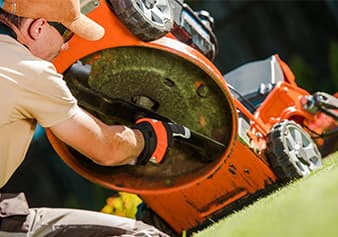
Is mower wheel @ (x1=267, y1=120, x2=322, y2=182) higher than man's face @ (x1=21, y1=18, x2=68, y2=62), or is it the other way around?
man's face @ (x1=21, y1=18, x2=68, y2=62)

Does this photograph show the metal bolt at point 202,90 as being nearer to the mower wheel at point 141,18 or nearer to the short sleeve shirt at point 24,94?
the mower wheel at point 141,18

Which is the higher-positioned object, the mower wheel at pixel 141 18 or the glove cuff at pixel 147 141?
the mower wheel at pixel 141 18

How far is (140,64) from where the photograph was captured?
459cm

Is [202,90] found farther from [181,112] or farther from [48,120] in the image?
[48,120]

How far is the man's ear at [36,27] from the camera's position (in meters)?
4.01

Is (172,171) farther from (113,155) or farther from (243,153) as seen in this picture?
(113,155)

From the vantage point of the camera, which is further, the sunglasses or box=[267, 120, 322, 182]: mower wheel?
box=[267, 120, 322, 182]: mower wheel

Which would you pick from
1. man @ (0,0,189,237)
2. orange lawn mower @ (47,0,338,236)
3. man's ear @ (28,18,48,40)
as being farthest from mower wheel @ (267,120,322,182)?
man's ear @ (28,18,48,40)

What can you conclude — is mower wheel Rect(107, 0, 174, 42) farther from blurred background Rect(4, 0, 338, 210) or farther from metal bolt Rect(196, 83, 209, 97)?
blurred background Rect(4, 0, 338, 210)

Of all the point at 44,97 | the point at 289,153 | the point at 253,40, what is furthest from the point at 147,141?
the point at 253,40

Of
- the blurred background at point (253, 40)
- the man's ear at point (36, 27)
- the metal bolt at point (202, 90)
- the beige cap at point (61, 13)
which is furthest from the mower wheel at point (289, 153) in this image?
the blurred background at point (253, 40)

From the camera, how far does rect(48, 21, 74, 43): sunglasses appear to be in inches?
164

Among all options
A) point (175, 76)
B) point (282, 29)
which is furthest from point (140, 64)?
point (282, 29)

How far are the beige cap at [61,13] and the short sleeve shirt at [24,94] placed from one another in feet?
0.41
